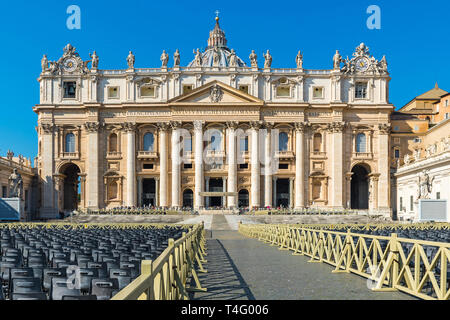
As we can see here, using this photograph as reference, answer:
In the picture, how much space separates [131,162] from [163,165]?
5183 mm

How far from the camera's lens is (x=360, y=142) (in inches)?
3120

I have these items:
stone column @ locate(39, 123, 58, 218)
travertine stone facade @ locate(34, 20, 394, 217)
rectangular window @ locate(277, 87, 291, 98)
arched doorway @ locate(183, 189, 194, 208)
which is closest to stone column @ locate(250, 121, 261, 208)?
travertine stone facade @ locate(34, 20, 394, 217)

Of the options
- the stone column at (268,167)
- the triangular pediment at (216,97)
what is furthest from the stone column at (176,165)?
the stone column at (268,167)

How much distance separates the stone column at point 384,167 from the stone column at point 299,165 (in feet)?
40.4

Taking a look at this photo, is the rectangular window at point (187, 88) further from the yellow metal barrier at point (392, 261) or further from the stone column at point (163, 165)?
the yellow metal barrier at point (392, 261)

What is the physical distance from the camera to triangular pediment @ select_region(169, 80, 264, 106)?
2975 inches

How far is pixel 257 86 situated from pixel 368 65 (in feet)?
62.8

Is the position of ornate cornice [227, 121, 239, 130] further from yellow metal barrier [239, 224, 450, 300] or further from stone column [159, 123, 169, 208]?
yellow metal barrier [239, 224, 450, 300]

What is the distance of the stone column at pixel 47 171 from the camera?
7594 cm

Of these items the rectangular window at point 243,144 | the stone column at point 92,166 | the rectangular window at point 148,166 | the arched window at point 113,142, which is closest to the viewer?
the stone column at point 92,166

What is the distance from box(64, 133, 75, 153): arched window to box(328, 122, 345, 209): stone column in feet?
138
